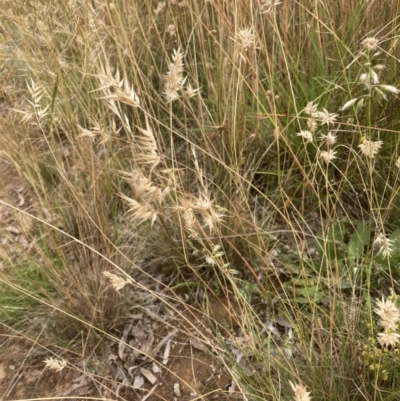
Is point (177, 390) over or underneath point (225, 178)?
underneath

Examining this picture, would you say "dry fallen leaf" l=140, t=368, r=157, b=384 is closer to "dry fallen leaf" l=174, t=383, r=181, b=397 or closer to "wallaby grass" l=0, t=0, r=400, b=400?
"dry fallen leaf" l=174, t=383, r=181, b=397

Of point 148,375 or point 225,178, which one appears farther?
point 225,178

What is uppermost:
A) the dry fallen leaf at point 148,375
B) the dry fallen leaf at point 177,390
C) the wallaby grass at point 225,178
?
the wallaby grass at point 225,178

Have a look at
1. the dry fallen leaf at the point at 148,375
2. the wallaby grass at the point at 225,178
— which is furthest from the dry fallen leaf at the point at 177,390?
the wallaby grass at the point at 225,178

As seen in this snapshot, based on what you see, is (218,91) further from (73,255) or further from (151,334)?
(151,334)

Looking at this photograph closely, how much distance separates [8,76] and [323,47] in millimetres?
1156

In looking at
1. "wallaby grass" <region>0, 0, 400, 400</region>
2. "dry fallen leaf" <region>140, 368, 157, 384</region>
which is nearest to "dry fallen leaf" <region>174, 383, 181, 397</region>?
"dry fallen leaf" <region>140, 368, 157, 384</region>

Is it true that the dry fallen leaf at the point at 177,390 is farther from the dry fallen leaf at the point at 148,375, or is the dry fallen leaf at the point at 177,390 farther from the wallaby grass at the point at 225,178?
the wallaby grass at the point at 225,178

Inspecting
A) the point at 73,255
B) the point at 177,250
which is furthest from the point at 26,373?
the point at 177,250

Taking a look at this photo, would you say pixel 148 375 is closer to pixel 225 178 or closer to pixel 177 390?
pixel 177 390

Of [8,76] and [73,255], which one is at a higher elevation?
[8,76]

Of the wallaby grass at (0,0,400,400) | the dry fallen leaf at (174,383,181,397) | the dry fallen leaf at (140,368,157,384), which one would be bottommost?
the dry fallen leaf at (174,383,181,397)

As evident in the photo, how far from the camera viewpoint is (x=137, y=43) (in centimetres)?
221

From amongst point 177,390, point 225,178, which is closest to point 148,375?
point 177,390
